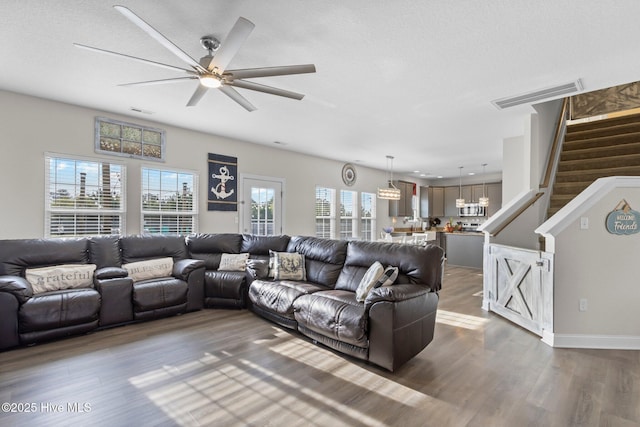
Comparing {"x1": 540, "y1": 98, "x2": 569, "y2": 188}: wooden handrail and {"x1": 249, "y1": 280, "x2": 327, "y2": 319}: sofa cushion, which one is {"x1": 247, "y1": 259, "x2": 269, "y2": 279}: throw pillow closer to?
{"x1": 249, "y1": 280, "x2": 327, "y2": 319}: sofa cushion

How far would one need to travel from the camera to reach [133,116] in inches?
188

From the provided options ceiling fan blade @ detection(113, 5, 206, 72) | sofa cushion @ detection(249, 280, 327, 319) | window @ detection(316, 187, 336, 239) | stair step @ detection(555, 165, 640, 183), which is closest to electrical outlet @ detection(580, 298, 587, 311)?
stair step @ detection(555, 165, 640, 183)

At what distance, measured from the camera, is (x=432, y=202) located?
11.3 metres

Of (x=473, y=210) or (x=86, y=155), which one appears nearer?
(x=86, y=155)

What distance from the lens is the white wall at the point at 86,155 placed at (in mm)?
3867

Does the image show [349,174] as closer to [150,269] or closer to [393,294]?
[150,269]

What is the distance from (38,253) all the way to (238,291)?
231 cm

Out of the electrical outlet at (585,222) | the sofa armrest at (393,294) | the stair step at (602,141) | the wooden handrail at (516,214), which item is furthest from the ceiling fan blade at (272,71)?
the stair step at (602,141)

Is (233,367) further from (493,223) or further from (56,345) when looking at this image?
(493,223)

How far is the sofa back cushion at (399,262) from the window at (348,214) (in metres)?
4.65

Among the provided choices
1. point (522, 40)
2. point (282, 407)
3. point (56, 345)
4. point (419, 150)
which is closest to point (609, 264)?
point (522, 40)

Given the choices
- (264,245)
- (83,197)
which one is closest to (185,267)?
(264,245)

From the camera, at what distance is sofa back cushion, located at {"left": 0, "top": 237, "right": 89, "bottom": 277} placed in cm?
338

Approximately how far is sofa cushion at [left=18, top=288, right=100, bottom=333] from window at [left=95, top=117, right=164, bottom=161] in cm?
223
